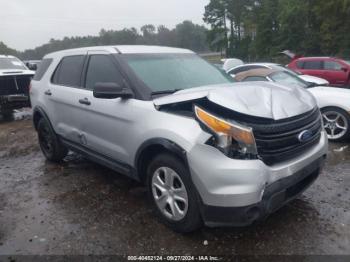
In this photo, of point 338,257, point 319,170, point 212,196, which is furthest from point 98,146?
point 338,257

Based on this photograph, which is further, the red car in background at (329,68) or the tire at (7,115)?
the red car in background at (329,68)

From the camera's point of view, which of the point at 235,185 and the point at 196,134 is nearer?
the point at 235,185

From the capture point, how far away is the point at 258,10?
48.3 meters

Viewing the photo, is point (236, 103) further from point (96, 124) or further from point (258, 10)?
point (258, 10)

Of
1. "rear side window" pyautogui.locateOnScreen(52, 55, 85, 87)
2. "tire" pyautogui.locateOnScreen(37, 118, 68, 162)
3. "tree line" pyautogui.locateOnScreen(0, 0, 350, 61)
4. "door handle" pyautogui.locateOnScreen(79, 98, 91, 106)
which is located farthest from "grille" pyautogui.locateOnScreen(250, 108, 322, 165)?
"tree line" pyautogui.locateOnScreen(0, 0, 350, 61)

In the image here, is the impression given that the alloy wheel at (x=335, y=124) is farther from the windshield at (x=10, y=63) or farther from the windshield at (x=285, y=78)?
the windshield at (x=10, y=63)

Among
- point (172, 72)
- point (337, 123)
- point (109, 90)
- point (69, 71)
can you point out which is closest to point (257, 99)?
point (172, 72)

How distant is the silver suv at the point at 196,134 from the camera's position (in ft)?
8.73

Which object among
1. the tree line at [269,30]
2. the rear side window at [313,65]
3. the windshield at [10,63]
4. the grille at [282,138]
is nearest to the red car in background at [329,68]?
the rear side window at [313,65]

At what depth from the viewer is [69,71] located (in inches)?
185

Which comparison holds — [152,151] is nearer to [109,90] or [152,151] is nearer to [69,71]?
[109,90]

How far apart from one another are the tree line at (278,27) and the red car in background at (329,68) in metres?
18.1

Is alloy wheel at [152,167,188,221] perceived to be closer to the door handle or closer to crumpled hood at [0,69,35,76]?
the door handle

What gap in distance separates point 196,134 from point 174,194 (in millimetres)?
678
